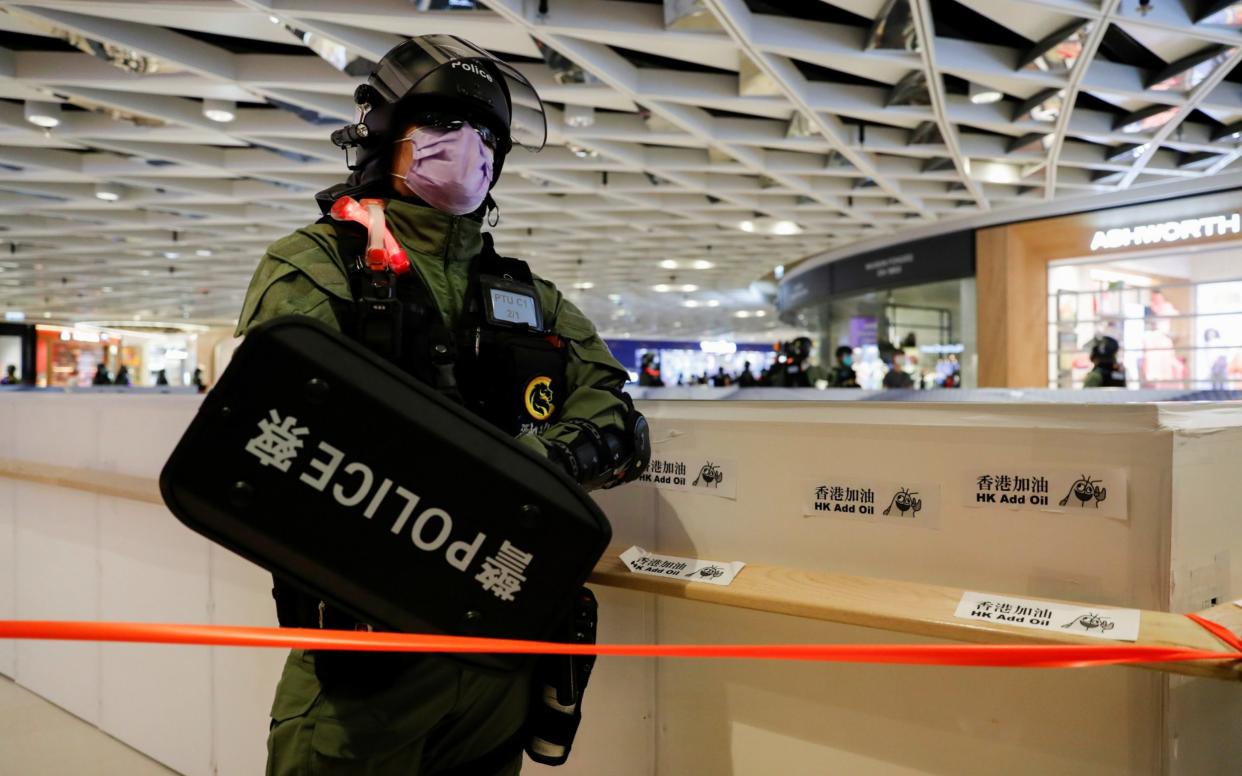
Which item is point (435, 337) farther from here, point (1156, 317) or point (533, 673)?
point (1156, 317)

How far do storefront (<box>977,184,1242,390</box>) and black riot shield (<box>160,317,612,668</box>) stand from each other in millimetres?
9895

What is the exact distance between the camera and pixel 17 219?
12.0m

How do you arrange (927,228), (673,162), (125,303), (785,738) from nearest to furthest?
(785,738), (673,162), (927,228), (125,303)

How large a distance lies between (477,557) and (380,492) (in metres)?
0.14

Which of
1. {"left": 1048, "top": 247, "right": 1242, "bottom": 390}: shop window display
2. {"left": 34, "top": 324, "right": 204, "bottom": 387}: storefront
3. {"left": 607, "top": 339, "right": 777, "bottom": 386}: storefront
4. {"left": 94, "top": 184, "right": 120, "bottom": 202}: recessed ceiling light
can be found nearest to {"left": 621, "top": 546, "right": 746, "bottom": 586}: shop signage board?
{"left": 1048, "top": 247, "right": 1242, "bottom": 390}: shop window display

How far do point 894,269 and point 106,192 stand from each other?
11.5 metres

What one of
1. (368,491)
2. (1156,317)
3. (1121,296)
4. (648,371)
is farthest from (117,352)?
(368,491)

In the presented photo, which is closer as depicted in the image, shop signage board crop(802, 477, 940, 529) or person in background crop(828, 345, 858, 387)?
shop signage board crop(802, 477, 940, 529)

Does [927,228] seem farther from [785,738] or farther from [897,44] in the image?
[785,738]

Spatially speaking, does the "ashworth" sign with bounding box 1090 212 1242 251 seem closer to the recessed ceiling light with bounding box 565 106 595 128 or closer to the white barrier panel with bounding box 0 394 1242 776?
the recessed ceiling light with bounding box 565 106 595 128

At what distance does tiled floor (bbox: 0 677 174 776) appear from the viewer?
240 centimetres

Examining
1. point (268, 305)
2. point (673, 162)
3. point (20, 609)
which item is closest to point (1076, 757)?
point (268, 305)

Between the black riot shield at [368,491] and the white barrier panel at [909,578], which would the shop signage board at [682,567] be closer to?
the white barrier panel at [909,578]

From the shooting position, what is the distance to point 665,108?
672cm
